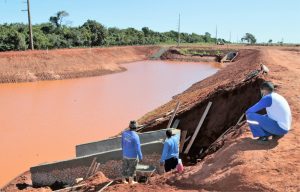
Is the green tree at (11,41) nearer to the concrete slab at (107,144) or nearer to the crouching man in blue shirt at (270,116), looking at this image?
the concrete slab at (107,144)

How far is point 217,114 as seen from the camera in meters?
12.1

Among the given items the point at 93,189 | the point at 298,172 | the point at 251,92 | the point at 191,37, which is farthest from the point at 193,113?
the point at 191,37

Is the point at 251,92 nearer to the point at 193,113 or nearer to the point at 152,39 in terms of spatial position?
the point at 193,113

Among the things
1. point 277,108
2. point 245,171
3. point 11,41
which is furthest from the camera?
point 11,41

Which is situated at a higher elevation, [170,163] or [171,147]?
[171,147]

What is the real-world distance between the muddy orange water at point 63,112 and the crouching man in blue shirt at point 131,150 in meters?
4.66

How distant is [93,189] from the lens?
26.7 feet

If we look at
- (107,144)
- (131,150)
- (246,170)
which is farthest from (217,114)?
(246,170)

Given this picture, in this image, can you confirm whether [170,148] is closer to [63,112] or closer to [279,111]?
[279,111]

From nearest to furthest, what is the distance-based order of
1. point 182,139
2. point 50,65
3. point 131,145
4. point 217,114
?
point 131,145
point 182,139
point 217,114
point 50,65

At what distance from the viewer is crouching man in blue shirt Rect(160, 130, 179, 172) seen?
8211mm

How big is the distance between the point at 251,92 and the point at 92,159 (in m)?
5.51

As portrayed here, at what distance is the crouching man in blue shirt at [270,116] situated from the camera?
715 centimetres

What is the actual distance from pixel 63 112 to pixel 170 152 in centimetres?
1327
